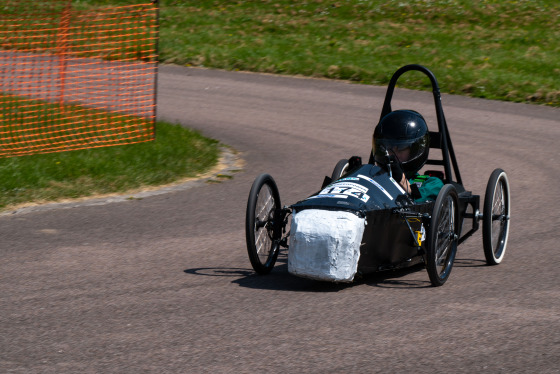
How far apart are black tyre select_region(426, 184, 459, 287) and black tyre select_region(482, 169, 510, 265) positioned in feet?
0.90

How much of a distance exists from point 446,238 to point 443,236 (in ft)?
0.25

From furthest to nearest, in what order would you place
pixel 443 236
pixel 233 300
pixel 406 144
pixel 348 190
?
pixel 406 144, pixel 443 236, pixel 348 190, pixel 233 300

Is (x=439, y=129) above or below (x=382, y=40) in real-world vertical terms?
below

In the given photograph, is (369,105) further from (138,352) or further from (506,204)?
(138,352)

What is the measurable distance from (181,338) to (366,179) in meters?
2.02

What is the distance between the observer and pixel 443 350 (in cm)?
551

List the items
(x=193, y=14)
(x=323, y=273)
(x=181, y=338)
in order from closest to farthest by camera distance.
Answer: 1. (x=181, y=338)
2. (x=323, y=273)
3. (x=193, y=14)

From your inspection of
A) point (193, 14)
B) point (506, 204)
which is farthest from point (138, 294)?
point (193, 14)

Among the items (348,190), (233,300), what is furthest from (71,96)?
(233,300)

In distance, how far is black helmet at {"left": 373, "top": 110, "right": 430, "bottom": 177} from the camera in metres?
7.50

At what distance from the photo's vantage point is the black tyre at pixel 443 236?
6656mm

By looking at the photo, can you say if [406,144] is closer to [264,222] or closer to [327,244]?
[264,222]

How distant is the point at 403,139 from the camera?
7.50m

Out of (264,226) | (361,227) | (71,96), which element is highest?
(361,227)
